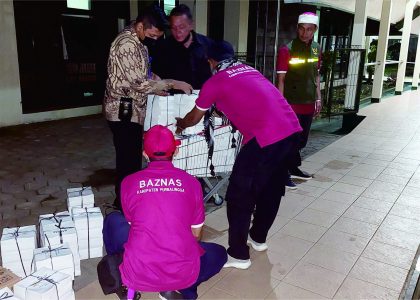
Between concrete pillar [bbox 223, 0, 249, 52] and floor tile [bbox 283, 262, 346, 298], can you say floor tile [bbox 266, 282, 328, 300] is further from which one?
concrete pillar [bbox 223, 0, 249, 52]

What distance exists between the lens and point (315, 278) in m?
2.80

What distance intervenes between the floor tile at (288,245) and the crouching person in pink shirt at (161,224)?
1175 mm

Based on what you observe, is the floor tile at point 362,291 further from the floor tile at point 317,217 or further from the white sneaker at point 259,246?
the floor tile at point 317,217

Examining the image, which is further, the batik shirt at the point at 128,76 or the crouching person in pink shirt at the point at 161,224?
the batik shirt at the point at 128,76

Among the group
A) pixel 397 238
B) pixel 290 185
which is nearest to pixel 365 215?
pixel 397 238

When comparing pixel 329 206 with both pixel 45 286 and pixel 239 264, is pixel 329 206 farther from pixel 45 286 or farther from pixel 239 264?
pixel 45 286

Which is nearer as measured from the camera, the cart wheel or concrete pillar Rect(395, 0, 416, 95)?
the cart wheel

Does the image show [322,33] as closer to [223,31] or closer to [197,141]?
[223,31]

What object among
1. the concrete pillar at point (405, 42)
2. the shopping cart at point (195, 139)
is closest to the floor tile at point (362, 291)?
the shopping cart at point (195, 139)

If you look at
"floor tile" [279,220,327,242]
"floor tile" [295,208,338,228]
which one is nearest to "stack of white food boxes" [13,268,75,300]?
"floor tile" [279,220,327,242]

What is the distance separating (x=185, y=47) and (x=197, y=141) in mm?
1211

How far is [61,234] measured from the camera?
9.12 ft

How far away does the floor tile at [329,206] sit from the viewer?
13.0 feet

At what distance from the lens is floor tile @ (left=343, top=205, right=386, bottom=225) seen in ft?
12.4
